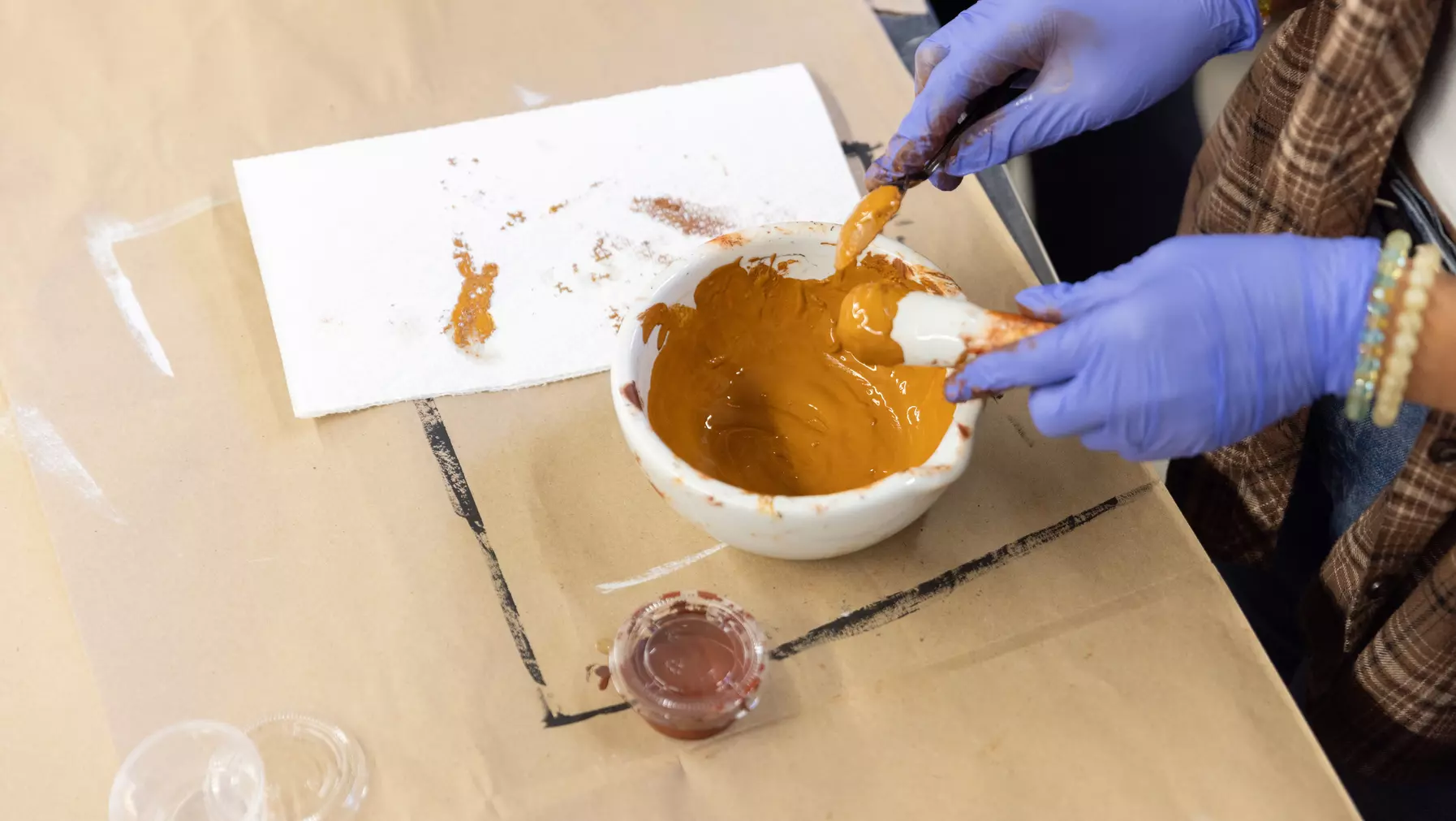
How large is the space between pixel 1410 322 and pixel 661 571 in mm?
667

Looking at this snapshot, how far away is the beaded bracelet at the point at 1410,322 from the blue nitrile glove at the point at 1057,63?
0.36 m

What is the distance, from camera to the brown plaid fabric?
92 cm

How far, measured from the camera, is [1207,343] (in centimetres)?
85

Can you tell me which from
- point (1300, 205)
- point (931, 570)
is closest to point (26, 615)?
point (931, 570)

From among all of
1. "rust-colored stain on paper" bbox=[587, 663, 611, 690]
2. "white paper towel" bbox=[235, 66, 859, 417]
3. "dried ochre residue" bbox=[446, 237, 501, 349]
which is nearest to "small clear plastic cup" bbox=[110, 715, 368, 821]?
"rust-colored stain on paper" bbox=[587, 663, 611, 690]

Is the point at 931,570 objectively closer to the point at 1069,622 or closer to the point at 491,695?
the point at 1069,622

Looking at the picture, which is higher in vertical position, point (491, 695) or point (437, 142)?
point (437, 142)

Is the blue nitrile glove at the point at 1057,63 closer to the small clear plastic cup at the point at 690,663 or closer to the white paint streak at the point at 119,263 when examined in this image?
the small clear plastic cup at the point at 690,663

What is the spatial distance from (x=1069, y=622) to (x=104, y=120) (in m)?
1.29

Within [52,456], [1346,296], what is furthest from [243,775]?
[1346,296]

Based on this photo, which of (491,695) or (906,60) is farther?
(906,60)

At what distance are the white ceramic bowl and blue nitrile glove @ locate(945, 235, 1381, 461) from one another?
86 millimetres

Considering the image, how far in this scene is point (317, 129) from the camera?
1.32 metres

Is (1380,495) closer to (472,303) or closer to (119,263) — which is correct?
(472,303)
